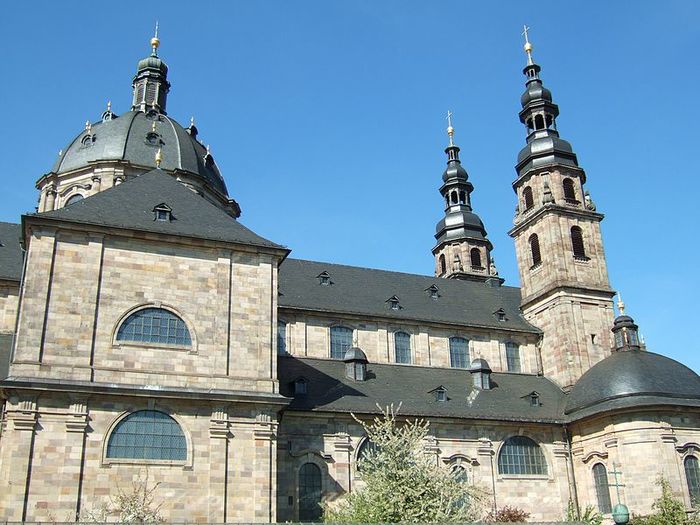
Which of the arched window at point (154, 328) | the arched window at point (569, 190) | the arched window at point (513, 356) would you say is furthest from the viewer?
the arched window at point (569, 190)

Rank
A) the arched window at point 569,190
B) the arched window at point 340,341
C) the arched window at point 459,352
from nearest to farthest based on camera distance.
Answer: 1. the arched window at point 340,341
2. the arched window at point 459,352
3. the arched window at point 569,190

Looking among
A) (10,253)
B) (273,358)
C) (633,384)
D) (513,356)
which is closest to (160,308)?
(273,358)

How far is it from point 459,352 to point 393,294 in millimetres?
4489

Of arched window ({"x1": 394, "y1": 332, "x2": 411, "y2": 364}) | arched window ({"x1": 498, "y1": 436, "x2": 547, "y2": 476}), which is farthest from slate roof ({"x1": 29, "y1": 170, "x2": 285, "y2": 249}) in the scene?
arched window ({"x1": 498, "y1": 436, "x2": 547, "y2": 476})

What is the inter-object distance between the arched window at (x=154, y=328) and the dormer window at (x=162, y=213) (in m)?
3.45

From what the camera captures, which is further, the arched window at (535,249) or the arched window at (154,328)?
the arched window at (535,249)

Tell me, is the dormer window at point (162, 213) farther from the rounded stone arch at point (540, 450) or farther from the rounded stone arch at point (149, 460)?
the rounded stone arch at point (540, 450)

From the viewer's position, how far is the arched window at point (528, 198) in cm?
4309

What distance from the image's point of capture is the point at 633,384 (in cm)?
3150

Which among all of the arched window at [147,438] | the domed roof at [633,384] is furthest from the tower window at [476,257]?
the arched window at [147,438]

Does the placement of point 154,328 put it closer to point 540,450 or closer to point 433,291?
point 540,450

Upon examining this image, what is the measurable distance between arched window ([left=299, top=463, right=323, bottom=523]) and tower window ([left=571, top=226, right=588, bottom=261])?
19.5 metres

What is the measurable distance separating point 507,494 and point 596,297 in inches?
499

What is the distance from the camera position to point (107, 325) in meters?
24.3
